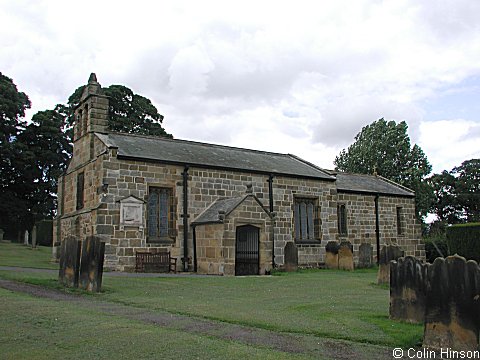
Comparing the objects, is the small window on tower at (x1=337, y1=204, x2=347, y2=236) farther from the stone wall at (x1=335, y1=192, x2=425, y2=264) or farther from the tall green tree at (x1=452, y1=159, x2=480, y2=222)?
the tall green tree at (x1=452, y1=159, x2=480, y2=222)

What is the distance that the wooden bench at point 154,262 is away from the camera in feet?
67.3

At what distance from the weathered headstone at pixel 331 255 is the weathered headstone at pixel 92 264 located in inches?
608

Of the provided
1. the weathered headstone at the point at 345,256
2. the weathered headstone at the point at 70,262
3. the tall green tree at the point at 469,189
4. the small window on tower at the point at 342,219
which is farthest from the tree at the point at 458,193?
the weathered headstone at the point at 70,262

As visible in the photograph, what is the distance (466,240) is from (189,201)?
1511 cm

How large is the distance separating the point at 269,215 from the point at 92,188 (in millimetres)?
8088

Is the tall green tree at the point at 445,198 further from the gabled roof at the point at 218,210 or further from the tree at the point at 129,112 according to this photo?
the gabled roof at the point at 218,210

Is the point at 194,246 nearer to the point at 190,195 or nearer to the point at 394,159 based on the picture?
the point at 190,195

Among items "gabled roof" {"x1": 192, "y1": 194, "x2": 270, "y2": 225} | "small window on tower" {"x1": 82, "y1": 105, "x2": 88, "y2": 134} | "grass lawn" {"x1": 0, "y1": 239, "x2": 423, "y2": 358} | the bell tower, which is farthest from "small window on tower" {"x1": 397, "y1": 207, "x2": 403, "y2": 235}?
"small window on tower" {"x1": 82, "y1": 105, "x2": 88, "y2": 134}

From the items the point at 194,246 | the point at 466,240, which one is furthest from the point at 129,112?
the point at 466,240

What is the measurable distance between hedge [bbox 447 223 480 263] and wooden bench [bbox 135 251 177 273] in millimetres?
15622

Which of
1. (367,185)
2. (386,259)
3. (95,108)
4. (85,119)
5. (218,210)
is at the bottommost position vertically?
(386,259)

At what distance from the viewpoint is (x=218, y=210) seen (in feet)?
71.6

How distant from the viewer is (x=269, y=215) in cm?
2209

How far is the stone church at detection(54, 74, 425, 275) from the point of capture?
20.6 m
